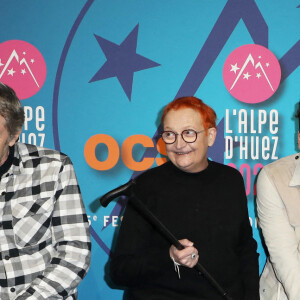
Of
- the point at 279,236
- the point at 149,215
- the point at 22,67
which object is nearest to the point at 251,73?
the point at 279,236

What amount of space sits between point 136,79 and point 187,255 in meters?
0.99

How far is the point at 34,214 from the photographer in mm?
1539

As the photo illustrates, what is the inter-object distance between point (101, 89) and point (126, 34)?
293 mm

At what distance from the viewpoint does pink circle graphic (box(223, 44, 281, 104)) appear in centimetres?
214

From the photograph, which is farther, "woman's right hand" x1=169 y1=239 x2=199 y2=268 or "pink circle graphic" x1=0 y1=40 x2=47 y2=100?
"pink circle graphic" x1=0 y1=40 x2=47 y2=100

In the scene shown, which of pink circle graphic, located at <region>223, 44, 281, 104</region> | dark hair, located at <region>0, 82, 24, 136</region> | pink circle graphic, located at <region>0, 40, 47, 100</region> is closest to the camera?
dark hair, located at <region>0, 82, 24, 136</region>

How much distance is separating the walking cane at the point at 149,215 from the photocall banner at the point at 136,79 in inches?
25.7

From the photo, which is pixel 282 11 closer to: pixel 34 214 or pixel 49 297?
pixel 34 214

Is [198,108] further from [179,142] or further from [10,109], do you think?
[10,109]

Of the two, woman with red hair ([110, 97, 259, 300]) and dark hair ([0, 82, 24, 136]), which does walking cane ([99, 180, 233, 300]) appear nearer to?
woman with red hair ([110, 97, 259, 300])

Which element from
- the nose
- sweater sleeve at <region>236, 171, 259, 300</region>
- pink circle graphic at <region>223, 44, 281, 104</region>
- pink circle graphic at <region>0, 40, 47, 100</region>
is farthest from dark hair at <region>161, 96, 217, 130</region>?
pink circle graphic at <region>0, 40, 47, 100</region>

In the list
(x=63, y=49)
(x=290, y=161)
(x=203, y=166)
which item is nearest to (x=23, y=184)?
(x=203, y=166)

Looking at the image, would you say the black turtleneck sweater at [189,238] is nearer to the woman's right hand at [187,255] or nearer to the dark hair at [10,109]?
the woman's right hand at [187,255]

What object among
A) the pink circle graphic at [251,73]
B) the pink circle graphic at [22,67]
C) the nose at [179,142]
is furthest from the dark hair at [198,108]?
the pink circle graphic at [22,67]
